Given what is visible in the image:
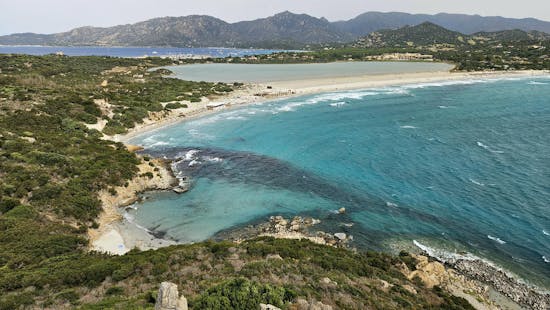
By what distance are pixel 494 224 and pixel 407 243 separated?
9055 mm

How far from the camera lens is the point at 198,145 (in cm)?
5425

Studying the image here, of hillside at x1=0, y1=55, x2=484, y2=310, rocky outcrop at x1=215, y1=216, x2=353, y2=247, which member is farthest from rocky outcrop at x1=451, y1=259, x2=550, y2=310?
rocky outcrop at x1=215, y1=216, x2=353, y2=247

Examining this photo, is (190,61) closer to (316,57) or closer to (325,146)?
(316,57)

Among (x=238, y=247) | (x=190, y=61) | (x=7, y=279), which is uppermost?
(x=190, y=61)

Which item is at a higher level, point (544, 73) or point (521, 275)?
point (544, 73)

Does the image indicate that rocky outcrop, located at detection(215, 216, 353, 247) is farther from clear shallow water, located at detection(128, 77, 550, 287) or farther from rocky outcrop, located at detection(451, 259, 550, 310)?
rocky outcrop, located at detection(451, 259, 550, 310)

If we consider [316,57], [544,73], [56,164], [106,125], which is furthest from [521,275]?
[316,57]

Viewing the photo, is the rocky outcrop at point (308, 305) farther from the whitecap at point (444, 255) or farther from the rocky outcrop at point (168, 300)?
the whitecap at point (444, 255)

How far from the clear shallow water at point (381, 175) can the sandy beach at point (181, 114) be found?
2168 mm

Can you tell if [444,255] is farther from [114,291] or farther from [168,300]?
[114,291]

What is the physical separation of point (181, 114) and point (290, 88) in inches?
1729

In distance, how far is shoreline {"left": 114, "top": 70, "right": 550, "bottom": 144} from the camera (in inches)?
2711

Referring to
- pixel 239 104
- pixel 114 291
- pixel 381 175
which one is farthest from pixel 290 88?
pixel 114 291

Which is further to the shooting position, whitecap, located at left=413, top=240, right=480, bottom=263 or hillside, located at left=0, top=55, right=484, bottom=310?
whitecap, located at left=413, top=240, right=480, bottom=263
